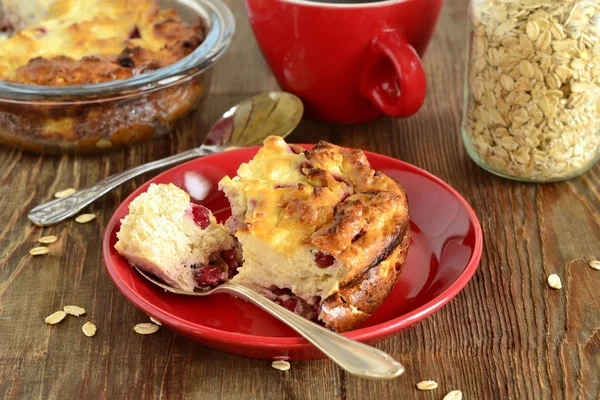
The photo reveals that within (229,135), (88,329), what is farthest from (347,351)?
(229,135)

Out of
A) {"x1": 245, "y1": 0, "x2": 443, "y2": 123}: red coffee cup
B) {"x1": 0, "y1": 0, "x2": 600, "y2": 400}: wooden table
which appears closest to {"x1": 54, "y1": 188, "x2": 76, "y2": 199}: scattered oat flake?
{"x1": 0, "y1": 0, "x2": 600, "y2": 400}: wooden table

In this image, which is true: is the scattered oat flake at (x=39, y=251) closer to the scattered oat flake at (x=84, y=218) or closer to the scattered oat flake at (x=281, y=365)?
the scattered oat flake at (x=84, y=218)

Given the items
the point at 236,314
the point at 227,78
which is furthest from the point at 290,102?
the point at 236,314

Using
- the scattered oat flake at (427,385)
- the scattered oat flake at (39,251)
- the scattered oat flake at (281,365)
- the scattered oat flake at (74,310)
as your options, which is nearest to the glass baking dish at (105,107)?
the scattered oat flake at (39,251)

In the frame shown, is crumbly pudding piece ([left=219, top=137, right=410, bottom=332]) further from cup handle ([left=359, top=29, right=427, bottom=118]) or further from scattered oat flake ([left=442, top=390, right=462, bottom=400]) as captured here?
cup handle ([left=359, top=29, right=427, bottom=118])

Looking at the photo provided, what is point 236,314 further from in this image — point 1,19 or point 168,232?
point 1,19

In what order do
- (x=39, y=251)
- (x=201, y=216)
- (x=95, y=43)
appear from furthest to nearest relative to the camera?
(x=95, y=43)
(x=39, y=251)
(x=201, y=216)

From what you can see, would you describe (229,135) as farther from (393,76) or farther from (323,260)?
(323,260)
